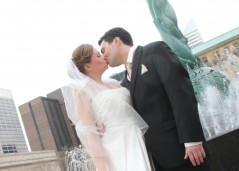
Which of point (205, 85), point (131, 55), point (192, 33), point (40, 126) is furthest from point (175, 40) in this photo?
point (192, 33)

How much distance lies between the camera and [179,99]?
230 cm

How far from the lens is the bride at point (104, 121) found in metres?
2.59

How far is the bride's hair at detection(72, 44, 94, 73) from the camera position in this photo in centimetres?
287

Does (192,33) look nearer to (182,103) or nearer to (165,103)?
(165,103)

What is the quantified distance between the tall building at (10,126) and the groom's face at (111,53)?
74740 millimetres

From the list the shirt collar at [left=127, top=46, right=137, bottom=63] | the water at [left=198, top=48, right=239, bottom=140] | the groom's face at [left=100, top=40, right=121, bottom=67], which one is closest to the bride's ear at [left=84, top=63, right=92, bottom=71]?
the groom's face at [left=100, top=40, right=121, bottom=67]

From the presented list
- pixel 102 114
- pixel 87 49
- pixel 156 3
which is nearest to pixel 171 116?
pixel 102 114

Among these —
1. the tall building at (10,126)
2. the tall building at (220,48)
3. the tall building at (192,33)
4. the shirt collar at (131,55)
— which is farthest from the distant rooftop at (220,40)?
the tall building at (10,126)

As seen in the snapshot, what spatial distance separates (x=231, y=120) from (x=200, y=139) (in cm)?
366

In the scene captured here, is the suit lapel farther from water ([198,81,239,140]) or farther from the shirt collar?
water ([198,81,239,140])

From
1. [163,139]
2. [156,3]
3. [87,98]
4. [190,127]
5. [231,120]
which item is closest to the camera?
[190,127]

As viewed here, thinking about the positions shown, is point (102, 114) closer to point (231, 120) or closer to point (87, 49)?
point (87, 49)

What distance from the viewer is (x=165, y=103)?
2420mm

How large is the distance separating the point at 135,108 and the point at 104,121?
0.89 ft
